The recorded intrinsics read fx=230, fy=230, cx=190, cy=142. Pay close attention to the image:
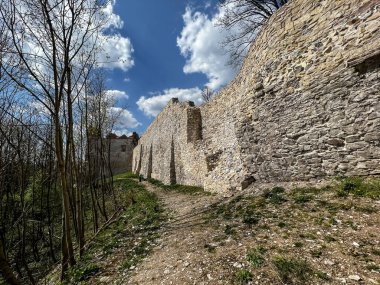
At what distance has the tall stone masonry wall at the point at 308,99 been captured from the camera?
15.8 ft

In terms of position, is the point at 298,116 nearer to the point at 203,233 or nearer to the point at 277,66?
the point at 277,66

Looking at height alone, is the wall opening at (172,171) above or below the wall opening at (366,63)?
below

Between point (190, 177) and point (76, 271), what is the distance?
869cm

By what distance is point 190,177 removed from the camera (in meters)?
13.6

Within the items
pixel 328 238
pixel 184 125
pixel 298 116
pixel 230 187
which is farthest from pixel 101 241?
pixel 184 125

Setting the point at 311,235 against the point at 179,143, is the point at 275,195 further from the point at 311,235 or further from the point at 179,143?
the point at 179,143

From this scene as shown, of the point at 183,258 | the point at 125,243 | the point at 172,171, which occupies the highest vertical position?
the point at 172,171

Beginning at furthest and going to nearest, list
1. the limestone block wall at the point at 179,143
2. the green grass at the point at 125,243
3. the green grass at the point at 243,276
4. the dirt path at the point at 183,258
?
the limestone block wall at the point at 179,143
the green grass at the point at 125,243
the dirt path at the point at 183,258
the green grass at the point at 243,276

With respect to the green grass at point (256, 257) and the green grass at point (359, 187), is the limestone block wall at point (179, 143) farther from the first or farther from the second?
the green grass at point (256, 257)

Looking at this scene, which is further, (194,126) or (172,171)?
(172,171)

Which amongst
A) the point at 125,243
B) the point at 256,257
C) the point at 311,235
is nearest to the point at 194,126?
the point at 125,243

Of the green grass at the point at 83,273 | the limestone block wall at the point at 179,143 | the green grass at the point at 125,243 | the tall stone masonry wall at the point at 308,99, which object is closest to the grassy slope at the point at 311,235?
the tall stone masonry wall at the point at 308,99

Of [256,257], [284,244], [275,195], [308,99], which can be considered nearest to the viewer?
[256,257]

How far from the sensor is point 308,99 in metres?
6.03
